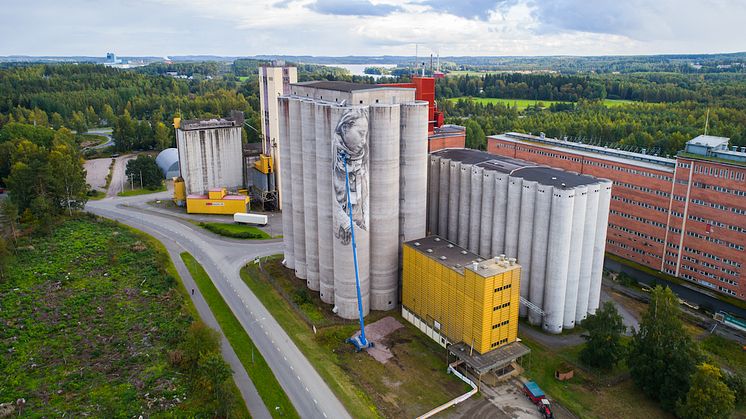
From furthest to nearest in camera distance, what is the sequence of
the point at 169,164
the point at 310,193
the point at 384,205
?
the point at 169,164 → the point at 310,193 → the point at 384,205

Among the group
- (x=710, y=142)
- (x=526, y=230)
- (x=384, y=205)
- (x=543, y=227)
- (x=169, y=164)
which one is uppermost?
(x=710, y=142)

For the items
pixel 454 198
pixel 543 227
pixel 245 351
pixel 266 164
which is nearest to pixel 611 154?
pixel 454 198

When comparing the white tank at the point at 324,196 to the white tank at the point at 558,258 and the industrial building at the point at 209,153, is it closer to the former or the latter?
the white tank at the point at 558,258

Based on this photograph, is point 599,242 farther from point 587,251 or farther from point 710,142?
point 710,142

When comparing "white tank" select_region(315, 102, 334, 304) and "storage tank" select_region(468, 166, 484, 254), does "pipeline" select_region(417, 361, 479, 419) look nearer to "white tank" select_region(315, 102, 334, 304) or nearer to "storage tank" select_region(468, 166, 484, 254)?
"storage tank" select_region(468, 166, 484, 254)

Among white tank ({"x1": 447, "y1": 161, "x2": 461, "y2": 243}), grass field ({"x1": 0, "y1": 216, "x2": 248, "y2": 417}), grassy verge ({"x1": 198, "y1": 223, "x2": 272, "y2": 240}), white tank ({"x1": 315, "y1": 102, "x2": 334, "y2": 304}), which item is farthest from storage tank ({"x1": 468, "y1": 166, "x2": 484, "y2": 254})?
grassy verge ({"x1": 198, "y1": 223, "x2": 272, "y2": 240})

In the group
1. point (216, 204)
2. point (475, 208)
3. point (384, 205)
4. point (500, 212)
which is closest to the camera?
point (384, 205)

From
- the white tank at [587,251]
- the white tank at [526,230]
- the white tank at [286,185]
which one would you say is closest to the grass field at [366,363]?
the white tank at [286,185]
